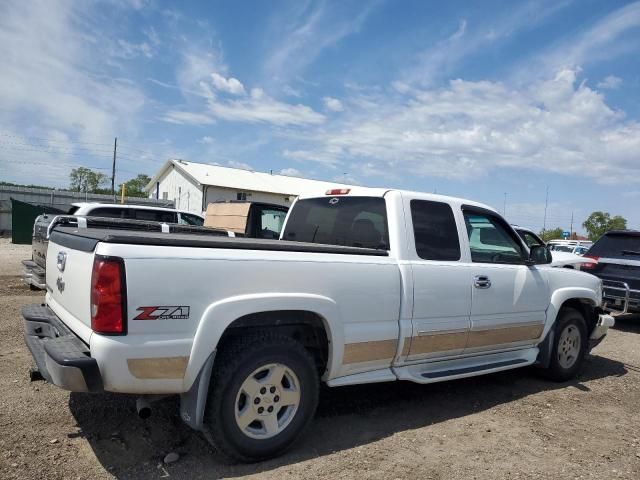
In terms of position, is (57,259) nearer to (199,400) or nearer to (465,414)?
(199,400)

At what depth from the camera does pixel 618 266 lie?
31.6 feet

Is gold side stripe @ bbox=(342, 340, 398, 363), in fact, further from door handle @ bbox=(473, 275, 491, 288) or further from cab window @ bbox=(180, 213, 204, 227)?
cab window @ bbox=(180, 213, 204, 227)

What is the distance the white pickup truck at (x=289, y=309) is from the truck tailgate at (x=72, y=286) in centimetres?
2

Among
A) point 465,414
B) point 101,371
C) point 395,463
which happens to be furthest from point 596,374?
point 101,371

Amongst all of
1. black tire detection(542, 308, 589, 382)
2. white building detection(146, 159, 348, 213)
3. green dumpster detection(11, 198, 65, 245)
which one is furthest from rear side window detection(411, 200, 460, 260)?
white building detection(146, 159, 348, 213)

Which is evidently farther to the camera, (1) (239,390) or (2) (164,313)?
(1) (239,390)

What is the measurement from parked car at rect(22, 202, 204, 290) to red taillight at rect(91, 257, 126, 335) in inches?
209

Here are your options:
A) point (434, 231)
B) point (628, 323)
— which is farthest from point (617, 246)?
point (434, 231)

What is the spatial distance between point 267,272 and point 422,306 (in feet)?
4.84

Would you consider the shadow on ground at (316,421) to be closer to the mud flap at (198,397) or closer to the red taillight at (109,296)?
the mud flap at (198,397)

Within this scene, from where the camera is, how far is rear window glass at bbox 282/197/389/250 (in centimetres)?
454

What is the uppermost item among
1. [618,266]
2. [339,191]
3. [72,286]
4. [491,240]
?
[339,191]

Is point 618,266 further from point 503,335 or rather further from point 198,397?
point 198,397

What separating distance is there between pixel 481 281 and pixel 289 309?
2092 mm
